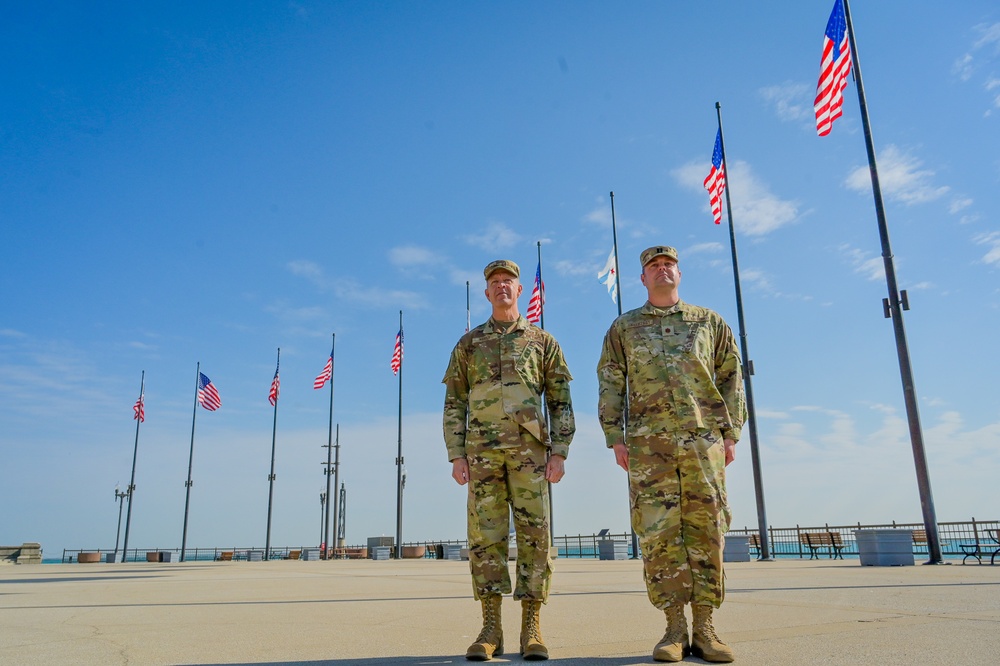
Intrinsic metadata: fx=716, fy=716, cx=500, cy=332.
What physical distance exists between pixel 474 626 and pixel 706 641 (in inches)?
86.2

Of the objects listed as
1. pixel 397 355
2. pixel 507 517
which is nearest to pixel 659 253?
pixel 507 517

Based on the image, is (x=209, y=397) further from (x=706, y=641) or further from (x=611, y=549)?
(x=706, y=641)

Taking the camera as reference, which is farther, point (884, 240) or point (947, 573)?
point (884, 240)

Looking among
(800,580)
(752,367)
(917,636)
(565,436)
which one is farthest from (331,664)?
(752,367)

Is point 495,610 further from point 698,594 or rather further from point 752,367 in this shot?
point 752,367

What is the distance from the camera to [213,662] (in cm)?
372

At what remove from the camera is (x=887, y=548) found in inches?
473

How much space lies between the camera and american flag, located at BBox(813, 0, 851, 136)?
46.1 ft

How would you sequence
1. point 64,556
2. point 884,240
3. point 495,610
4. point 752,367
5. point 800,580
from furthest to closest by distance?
point 64,556 → point 752,367 → point 884,240 → point 800,580 → point 495,610

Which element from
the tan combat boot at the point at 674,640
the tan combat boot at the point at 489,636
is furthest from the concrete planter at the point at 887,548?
the tan combat boot at the point at 489,636

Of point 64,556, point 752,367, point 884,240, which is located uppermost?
point 884,240

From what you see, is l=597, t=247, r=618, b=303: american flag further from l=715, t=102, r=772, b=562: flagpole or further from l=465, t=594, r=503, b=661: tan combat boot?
l=465, t=594, r=503, b=661: tan combat boot

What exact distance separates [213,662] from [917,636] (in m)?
3.74

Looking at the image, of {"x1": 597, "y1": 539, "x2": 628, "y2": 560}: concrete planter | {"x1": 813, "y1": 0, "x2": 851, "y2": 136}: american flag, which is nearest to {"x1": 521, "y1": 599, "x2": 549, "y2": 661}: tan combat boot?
{"x1": 813, "y1": 0, "x2": 851, "y2": 136}: american flag
